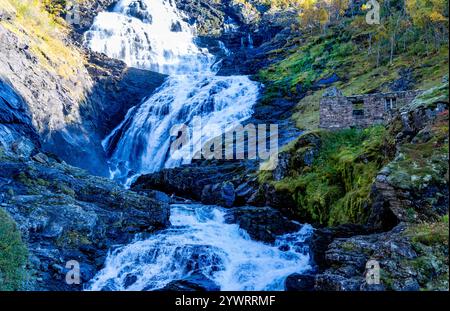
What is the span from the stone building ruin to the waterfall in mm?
21420

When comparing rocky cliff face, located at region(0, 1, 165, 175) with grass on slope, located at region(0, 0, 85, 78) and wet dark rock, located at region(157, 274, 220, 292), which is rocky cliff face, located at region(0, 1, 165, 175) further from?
wet dark rock, located at region(157, 274, 220, 292)

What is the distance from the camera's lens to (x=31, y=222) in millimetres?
22766

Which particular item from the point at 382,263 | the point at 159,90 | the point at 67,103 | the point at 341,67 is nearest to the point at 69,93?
the point at 67,103

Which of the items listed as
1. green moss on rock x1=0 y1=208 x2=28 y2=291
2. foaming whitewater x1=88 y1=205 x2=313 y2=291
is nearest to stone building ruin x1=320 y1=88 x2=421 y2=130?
foaming whitewater x1=88 y1=205 x2=313 y2=291

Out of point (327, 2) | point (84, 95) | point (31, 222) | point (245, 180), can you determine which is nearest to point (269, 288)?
point (31, 222)

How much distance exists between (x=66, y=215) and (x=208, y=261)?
28.3 ft

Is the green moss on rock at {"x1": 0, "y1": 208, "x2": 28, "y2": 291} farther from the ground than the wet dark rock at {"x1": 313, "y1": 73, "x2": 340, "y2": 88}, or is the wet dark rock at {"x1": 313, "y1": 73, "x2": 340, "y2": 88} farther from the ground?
the wet dark rock at {"x1": 313, "y1": 73, "x2": 340, "y2": 88}

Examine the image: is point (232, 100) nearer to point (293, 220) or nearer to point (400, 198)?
point (293, 220)

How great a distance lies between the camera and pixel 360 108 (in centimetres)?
2786

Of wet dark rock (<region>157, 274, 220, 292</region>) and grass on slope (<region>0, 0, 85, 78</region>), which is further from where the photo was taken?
grass on slope (<region>0, 0, 85, 78</region>)

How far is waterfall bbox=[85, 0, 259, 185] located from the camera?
2138 inches

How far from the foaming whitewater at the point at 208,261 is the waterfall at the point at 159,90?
895 inches

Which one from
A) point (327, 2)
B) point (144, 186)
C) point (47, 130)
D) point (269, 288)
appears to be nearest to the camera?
point (269, 288)

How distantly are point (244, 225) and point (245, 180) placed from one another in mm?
7885
